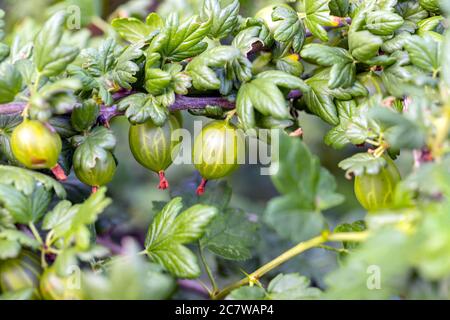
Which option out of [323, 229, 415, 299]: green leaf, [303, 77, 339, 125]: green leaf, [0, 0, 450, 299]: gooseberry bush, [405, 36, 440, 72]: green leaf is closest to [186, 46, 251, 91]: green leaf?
[0, 0, 450, 299]: gooseberry bush

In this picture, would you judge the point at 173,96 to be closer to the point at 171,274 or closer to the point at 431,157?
the point at 171,274

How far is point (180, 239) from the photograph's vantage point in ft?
2.35

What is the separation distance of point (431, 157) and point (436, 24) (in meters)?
0.31

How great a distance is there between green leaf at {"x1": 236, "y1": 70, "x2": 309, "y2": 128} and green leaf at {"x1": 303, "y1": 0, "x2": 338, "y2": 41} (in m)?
0.12

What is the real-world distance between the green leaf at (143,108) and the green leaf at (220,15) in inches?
5.6

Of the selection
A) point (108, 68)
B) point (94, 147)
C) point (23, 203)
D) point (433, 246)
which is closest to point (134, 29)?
point (108, 68)

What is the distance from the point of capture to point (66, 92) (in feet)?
2.19

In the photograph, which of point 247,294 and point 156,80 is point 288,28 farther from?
point 247,294

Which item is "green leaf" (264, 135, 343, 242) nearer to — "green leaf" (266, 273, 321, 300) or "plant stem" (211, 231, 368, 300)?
"plant stem" (211, 231, 368, 300)

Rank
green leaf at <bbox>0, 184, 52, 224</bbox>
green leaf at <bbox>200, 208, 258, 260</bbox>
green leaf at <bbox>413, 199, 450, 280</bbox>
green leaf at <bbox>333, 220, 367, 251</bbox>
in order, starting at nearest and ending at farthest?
green leaf at <bbox>413, 199, 450, 280</bbox> < green leaf at <bbox>0, 184, 52, 224</bbox> < green leaf at <bbox>333, 220, 367, 251</bbox> < green leaf at <bbox>200, 208, 258, 260</bbox>

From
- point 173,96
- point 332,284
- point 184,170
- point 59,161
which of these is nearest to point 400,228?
point 332,284

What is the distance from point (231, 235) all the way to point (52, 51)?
0.47 meters

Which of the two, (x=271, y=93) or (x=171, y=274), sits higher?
(x=271, y=93)

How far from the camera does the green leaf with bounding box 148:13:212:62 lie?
768 mm
